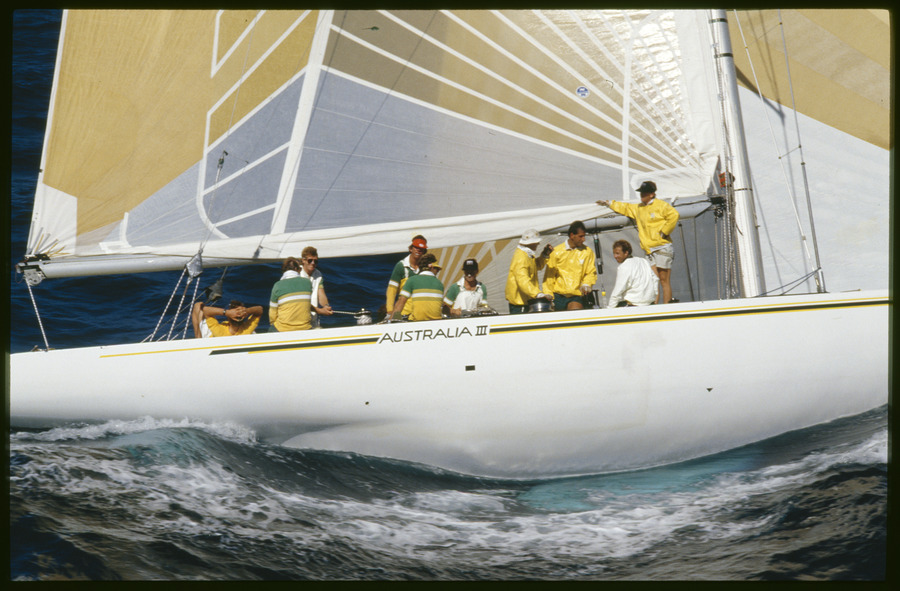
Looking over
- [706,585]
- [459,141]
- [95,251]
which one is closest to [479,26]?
[459,141]

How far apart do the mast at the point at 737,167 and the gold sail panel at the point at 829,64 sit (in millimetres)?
836

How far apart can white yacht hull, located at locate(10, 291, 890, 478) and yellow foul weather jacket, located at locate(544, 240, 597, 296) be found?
2.72 ft

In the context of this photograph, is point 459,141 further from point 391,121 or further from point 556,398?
point 556,398

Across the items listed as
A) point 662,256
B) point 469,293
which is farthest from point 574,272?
point 469,293

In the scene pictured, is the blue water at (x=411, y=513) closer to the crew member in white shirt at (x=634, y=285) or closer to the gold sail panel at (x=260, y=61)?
the crew member in white shirt at (x=634, y=285)

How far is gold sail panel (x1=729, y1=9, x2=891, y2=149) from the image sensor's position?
26.0ft

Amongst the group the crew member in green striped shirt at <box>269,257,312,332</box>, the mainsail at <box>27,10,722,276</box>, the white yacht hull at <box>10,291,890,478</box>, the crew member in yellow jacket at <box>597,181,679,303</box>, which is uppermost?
the mainsail at <box>27,10,722,276</box>

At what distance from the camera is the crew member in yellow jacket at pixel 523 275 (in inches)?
282

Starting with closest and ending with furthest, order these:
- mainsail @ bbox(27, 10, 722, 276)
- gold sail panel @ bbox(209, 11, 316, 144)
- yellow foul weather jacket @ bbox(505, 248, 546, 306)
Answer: yellow foul weather jacket @ bbox(505, 248, 546, 306) < mainsail @ bbox(27, 10, 722, 276) < gold sail panel @ bbox(209, 11, 316, 144)

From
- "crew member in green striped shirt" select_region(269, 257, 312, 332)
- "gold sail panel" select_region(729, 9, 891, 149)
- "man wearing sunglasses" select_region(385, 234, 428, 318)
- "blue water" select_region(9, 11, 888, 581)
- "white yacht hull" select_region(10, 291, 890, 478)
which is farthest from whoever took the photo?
"gold sail panel" select_region(729, 9, 891, 149)

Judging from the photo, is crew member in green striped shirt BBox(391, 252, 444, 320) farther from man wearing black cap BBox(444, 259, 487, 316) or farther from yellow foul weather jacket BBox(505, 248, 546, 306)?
yellow foul weather jacket BBox(505, 248, 546, 306)

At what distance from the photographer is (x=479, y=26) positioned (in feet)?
24.7

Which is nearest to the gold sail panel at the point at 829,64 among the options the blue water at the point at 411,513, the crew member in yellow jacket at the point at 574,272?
the crew member in yellow jacket at the point at 574,272

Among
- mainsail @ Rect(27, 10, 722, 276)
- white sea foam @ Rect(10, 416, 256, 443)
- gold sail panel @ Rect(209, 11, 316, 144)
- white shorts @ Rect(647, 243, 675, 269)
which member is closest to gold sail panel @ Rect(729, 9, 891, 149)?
mainsail @ Rect(27, 10, 722, 276)
